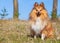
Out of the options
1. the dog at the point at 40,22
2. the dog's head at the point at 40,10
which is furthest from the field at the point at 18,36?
the dog's head at the point at 40,10

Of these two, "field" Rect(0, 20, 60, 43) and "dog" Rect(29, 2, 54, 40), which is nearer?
"field" Rect(0, 20, 60, 43)

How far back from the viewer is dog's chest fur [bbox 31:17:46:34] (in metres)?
7.51

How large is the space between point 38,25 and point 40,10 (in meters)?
0.53

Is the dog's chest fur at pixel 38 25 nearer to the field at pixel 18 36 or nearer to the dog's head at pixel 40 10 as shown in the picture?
the dog's head at pixel 40 10

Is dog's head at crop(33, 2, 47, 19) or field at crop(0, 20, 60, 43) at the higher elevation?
dog's head at crop(33, 2, 47, 19)

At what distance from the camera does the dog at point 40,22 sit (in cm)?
740

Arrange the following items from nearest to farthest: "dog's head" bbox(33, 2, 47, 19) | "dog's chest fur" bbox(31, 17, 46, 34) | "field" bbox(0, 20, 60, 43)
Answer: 1. "field" bbox(0, 20, 60, 43)
2. "dog's head" bbox(33, 2, 47, 19)
3. "dog's chest fur" bbox(31, 17, 46, 34)

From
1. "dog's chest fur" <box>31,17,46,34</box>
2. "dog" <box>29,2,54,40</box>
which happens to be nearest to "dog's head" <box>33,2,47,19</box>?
"dog" <box>29,2,54,40</box>

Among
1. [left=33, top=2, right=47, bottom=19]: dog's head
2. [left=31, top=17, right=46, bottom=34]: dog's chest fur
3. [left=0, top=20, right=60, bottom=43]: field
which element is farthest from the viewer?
[left=31, top=17, right=46, bottom=34]: dog's chest fur

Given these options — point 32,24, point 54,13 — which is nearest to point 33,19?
point 32,24

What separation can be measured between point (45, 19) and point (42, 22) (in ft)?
0.45

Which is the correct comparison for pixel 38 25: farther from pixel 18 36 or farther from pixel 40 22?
pixel 18 36

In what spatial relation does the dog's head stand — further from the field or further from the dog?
the field

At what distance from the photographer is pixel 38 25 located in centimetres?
757
